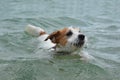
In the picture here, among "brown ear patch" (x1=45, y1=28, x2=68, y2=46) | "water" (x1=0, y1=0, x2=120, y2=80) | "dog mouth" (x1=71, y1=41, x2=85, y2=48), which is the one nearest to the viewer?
"water" (x1=0, y1=0, x2=120, y2=80)

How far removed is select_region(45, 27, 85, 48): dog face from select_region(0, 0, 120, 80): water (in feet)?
0.97

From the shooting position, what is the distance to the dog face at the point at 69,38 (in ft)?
21.2

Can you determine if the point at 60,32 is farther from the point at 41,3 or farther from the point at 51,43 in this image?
the point at 41,3

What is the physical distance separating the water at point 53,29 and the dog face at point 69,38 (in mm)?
294

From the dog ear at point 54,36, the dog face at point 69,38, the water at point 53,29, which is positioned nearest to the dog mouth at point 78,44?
the dog face at point 69,38

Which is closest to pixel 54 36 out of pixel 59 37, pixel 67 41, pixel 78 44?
pixel 59 37

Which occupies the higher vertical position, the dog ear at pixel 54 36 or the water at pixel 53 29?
the dog ear at pixel 54 36

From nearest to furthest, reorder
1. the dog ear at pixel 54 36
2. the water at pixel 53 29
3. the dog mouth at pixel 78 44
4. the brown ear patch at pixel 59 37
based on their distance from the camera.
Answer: the water at pixel 53 29 → the dog mouth at pixel 78 44 → the brown ear patch at pixel 59 37 → the dog ear at pixel 54 36

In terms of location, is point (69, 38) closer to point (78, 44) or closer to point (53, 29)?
point (78, 44)

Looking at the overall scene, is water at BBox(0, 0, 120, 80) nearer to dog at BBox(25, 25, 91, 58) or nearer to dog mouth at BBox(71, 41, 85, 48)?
dog at BBox(25, 25, 91, 58)

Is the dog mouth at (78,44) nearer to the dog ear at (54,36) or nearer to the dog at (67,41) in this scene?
the dog at (67,41)

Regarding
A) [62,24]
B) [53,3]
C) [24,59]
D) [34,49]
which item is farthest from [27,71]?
[53,3]

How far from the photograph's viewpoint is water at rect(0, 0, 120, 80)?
552cm

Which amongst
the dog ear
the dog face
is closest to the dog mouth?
the dog face
